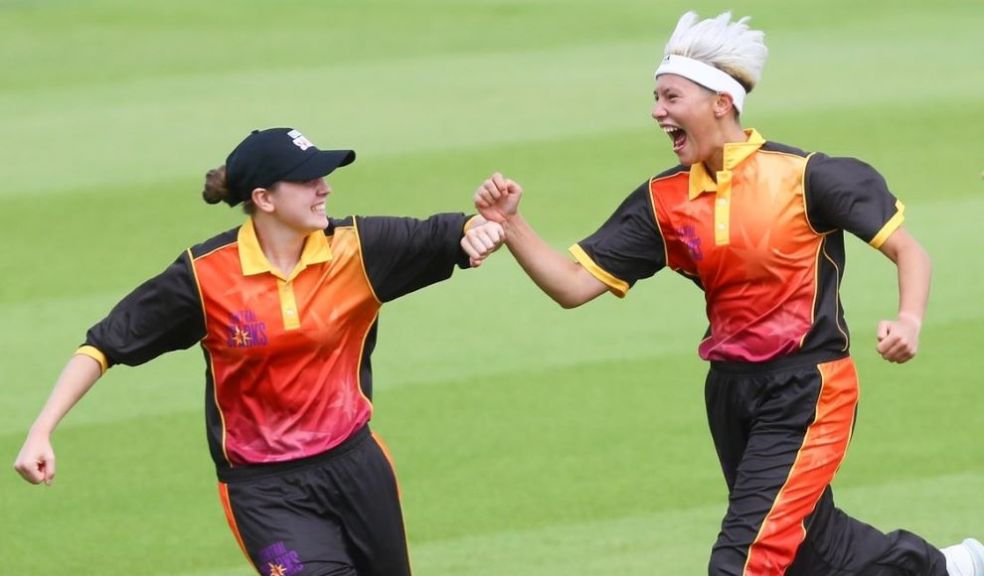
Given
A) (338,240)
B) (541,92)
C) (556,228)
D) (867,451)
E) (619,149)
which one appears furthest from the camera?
(541,92)

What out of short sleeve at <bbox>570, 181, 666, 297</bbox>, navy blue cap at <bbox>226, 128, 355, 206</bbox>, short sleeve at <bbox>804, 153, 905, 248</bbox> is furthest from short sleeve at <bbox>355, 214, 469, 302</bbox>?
short sleeve at <bbox>804, 153, 905, 248</bbox>

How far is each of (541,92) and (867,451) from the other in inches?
213

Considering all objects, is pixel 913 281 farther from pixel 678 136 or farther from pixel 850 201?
pixel 678 136

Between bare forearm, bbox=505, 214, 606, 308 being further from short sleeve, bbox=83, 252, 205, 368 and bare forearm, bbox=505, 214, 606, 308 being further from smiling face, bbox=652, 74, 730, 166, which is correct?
short sleeve, bbox=83, 252, 205, 368

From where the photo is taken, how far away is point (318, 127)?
12.8 m

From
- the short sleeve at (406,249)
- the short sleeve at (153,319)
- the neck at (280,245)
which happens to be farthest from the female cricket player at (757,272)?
the short sleeve at (153,319)

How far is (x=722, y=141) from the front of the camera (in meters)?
6.57

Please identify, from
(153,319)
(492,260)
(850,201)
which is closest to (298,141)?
(153,319)

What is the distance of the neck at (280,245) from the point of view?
20.3ft

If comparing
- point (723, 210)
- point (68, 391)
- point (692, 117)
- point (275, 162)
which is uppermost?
point (692, 117)

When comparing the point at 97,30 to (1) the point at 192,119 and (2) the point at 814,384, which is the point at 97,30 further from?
(2) the point at 814,384

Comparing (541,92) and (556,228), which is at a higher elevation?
(541,92)

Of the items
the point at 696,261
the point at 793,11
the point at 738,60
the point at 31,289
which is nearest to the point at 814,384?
the point at 696,261

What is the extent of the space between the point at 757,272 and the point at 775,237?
5.1 inches
